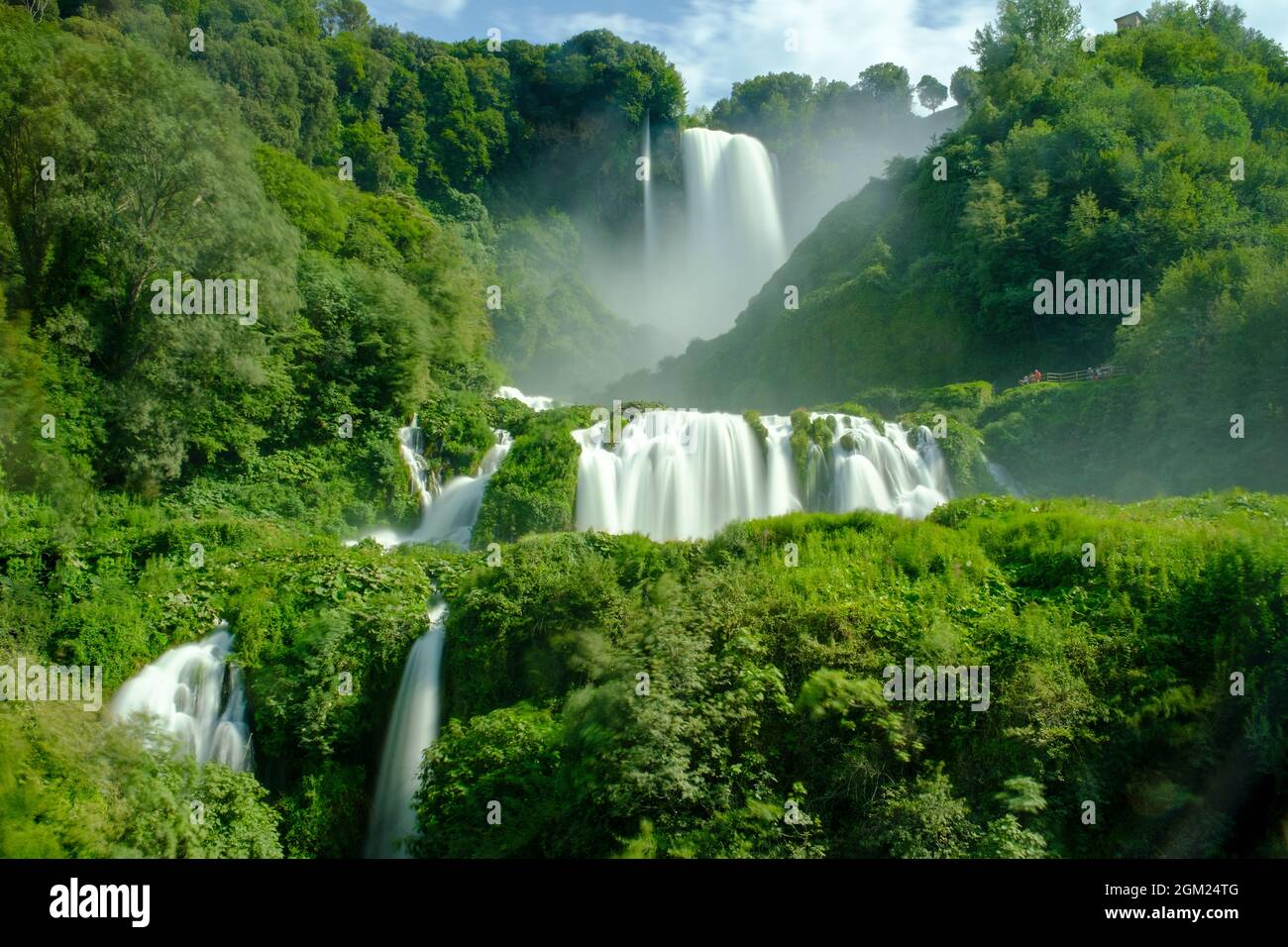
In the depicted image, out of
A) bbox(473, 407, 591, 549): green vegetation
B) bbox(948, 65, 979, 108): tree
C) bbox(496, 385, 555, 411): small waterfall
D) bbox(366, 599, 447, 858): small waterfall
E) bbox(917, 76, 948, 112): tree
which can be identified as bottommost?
bbox(366, 599, 447, 858): small waterfall

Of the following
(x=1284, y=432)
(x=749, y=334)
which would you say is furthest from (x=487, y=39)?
(x=1284, y=432)

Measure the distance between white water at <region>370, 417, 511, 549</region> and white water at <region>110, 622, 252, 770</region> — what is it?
8.34m

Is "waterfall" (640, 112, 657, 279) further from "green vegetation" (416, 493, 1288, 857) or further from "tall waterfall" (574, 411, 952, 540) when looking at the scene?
"green vegetation" (416, 493, 1288, 857)

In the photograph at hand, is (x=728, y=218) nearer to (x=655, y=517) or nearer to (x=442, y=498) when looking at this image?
(x=442, y=498)

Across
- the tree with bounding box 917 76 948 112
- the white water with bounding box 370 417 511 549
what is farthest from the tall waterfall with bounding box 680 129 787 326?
the white water with bounding box 370 417 511 549

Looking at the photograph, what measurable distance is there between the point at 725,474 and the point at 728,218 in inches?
1757

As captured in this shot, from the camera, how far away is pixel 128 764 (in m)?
11.9

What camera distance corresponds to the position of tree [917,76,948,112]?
90250 millimetres

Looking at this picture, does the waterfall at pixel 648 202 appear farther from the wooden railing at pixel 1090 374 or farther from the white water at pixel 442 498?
the white water at pixel 442 498

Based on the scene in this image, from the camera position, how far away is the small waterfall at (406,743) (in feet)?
44.7

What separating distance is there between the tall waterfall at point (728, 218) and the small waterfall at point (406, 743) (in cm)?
5467

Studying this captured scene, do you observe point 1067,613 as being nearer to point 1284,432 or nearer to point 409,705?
point 409,705
